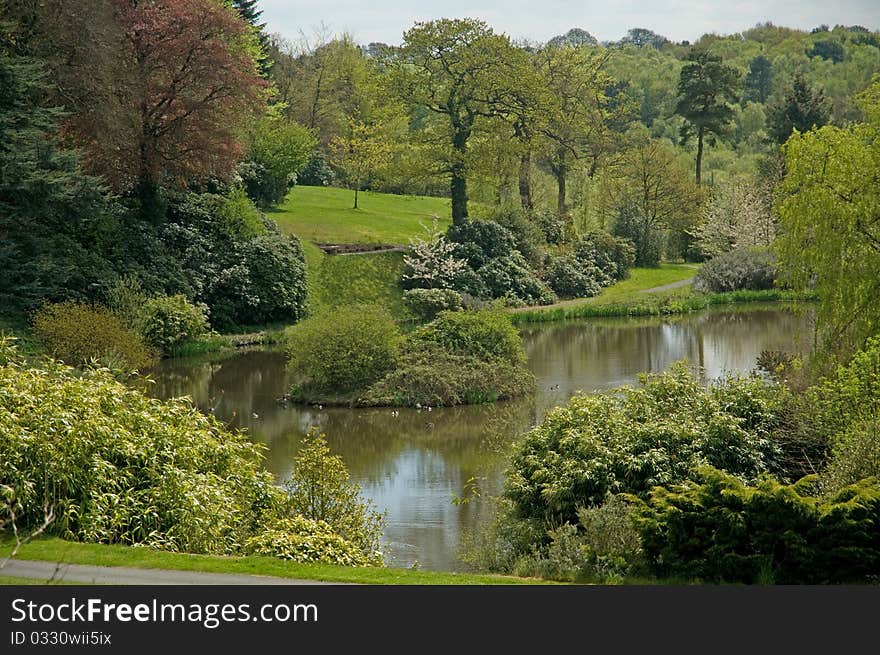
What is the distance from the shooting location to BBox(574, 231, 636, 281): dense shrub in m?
48.1

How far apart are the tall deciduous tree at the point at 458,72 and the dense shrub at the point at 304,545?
3268cm

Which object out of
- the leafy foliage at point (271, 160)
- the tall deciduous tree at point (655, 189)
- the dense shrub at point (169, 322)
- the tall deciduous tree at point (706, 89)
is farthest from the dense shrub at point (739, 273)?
the dense shrub at point (169, 322)

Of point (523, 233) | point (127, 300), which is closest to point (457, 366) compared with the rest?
point (127, 300)

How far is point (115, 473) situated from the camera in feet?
40.4

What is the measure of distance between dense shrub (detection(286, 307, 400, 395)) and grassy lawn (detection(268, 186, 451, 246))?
58.2ft

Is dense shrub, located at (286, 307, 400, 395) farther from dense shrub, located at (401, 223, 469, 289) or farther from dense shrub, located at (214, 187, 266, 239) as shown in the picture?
dense shrub, located at (401, 223, 469, 289)

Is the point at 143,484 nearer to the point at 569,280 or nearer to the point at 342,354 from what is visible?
the point at 342,354

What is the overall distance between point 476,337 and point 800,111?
36.0 metres

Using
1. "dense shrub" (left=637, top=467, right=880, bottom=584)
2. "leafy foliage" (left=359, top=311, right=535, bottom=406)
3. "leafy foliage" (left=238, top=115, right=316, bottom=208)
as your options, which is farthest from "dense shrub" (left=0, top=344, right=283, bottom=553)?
"leafy foliage" (left=238, top=115, right=316, bottom=208)

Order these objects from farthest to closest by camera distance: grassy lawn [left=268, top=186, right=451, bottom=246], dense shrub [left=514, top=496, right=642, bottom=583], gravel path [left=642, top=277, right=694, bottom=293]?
gravel path [left=642, top=277, right=694, bottom=293]
grassy lawn [left=268, top=186, right=451, bottom=246]
dense shrub [left=514, top=496, right=642, bottom=583]

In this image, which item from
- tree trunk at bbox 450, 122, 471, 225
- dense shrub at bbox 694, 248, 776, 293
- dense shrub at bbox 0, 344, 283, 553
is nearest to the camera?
dense shrub at bbox 0, 344, 283, 553

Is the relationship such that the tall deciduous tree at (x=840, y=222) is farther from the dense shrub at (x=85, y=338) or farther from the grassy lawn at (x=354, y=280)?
the grassy lawn at (x=354, y=280)

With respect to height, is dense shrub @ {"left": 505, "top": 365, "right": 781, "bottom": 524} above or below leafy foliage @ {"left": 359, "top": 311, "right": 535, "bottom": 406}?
above

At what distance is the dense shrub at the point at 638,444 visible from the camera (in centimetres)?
1359
